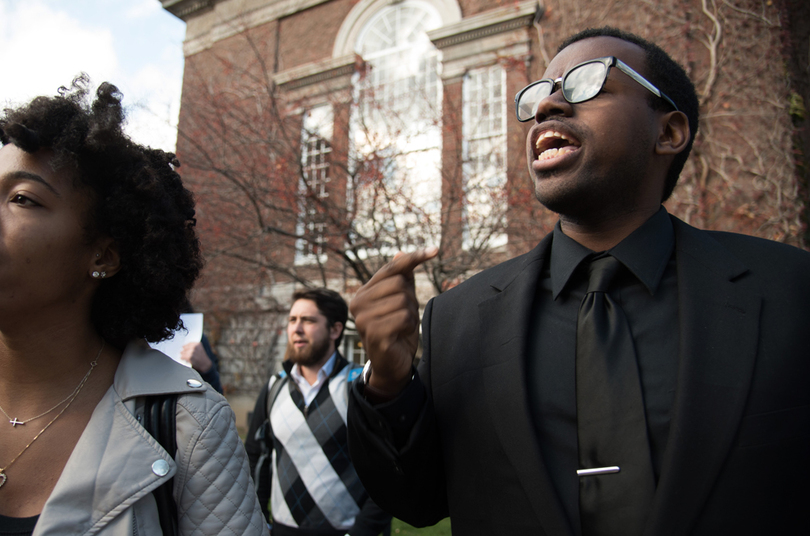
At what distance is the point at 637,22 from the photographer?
8.62 meters

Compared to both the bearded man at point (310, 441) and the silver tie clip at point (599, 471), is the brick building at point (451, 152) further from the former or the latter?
the silver tie clip at point (599, 471)

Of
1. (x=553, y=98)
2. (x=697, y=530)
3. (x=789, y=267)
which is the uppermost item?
(x=553, y=98)

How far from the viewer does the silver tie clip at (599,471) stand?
4.52 feet

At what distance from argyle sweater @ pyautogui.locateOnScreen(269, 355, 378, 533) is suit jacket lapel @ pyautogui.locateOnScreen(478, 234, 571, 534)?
2.30m

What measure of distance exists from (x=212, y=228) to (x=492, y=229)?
13.3ft

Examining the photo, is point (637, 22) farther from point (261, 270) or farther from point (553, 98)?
point (553, 98)

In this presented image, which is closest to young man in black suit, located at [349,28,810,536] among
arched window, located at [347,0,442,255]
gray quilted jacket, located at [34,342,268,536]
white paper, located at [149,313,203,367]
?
gray quilted jacket, located at [34,342,268,536]

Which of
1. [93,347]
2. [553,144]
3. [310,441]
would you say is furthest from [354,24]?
[93,347]

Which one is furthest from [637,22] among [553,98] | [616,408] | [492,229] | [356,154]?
[616,408]

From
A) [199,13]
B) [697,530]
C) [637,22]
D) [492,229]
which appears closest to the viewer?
[697,530]

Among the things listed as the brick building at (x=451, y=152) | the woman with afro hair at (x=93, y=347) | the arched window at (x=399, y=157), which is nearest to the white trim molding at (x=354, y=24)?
the arched window at (x=399, y=157)

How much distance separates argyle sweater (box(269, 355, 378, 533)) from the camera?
12.0 feet

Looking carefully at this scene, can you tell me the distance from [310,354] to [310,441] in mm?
727

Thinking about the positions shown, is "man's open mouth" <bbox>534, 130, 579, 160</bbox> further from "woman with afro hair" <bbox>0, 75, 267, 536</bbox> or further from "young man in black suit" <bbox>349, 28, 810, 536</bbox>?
"woman with afro hair" <bbox>0, 75, 267, 536</bbox>
